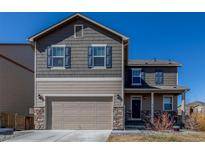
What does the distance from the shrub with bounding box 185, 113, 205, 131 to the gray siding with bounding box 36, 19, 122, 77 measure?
5.95 m

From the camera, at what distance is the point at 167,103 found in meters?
22.9

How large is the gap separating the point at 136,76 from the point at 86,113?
6.54 meters

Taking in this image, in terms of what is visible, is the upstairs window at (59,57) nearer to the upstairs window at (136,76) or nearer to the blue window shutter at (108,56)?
the blue window shutter at (108,56)

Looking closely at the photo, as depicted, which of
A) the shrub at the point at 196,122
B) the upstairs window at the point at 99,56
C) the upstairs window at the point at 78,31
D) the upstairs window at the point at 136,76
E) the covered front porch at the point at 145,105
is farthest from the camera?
the upstairs window at the point at 136,76

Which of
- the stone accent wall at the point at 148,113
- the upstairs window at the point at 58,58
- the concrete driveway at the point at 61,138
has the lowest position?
the concrete driveway at the point at 61,138

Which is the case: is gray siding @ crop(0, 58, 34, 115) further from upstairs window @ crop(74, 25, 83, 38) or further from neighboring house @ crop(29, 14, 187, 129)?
upstairs window @ crop(74, 25, 83, 38)

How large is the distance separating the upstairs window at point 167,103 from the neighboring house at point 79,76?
5125mm

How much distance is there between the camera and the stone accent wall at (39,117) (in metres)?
18.7

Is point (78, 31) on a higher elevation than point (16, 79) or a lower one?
higher

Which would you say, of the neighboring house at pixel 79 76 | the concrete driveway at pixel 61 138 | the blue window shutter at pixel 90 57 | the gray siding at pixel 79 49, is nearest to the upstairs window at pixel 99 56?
the neighboring house at pixel 79 76

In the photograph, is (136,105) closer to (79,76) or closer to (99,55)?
(99,55)

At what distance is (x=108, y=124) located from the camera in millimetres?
18609

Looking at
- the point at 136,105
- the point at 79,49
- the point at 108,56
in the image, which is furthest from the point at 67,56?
the point at 136,105
